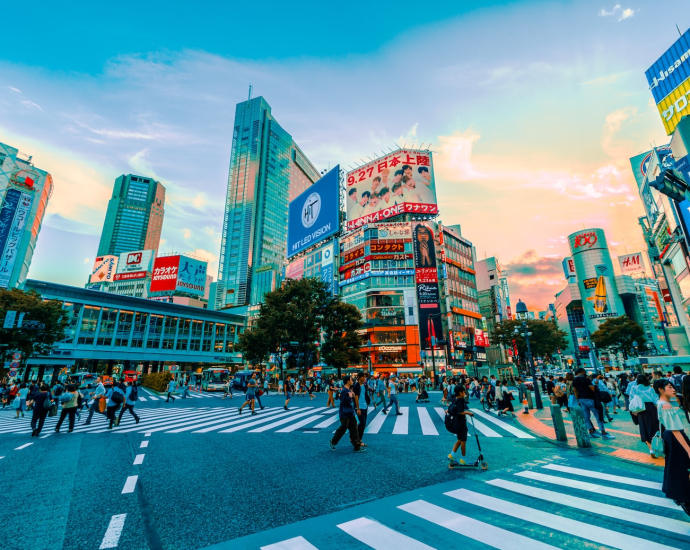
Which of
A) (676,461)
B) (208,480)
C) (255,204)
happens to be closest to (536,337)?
(676,461)

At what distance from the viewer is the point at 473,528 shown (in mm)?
4035

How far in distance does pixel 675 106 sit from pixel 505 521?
192ft

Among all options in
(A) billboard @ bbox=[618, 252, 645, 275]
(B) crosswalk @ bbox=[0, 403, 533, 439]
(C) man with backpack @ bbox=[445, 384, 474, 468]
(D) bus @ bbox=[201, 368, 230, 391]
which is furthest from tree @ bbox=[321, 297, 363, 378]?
(A) billboard @ bbox=[618, 252, 645, 275]

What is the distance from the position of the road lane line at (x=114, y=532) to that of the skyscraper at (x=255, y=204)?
110 metres

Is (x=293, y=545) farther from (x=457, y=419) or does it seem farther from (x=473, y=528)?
(x=457, y=419)

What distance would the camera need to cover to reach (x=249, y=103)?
493 ft

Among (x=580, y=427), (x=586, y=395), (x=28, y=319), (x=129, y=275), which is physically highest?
(x=129, y=275)

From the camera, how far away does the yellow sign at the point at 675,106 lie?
39656mm

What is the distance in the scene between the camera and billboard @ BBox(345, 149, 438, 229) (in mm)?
66062

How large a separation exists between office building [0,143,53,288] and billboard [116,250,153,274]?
23461 millimetres

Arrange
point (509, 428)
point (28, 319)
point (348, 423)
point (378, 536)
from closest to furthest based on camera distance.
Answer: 1. point (378, 536)
2. point (348, 423)
3. point (509, 428)
4. point (28, 319)

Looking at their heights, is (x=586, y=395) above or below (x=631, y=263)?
below

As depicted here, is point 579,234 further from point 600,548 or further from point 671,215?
point 600,548

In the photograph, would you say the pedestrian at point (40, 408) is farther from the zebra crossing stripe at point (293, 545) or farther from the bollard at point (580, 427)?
the bollard at point (580, 427)
